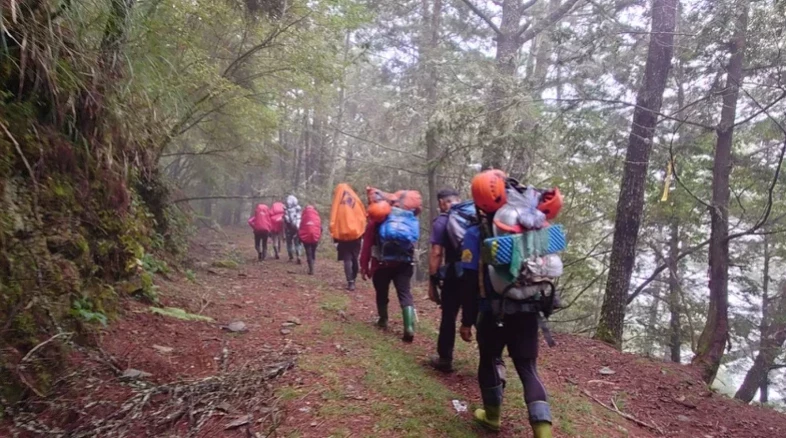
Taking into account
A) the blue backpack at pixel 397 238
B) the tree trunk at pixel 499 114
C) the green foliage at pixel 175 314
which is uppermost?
the tree trunk at pixel 499 114

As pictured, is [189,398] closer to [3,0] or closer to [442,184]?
[3,0]

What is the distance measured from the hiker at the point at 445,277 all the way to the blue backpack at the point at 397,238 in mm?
814

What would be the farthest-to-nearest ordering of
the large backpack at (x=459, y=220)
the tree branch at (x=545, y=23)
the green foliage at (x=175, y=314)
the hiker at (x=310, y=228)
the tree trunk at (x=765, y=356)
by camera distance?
the tree trunk at (x=765, y=356) < the tree branch at (x=545, y=23) < the hiker at (x=310, y=228) < the green foliage at (x=175, y=314) < the large backpack at (x=459, y=220)

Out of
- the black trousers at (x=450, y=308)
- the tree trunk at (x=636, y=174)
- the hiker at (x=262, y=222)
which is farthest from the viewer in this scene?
the hiker at (x=262, y=222)

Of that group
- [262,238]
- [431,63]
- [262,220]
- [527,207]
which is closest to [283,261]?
[262,238]

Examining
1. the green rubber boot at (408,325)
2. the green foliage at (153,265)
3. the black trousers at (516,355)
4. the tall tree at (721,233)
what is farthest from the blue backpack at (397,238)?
the tall tree at (721,233)

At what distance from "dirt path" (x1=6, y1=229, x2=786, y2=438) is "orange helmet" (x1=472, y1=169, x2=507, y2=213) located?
1.82 m

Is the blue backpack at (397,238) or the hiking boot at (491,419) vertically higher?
the blue backpack at (397,238)

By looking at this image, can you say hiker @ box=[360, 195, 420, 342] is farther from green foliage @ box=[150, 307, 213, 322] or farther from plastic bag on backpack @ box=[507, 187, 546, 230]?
plastic bag on backpack @ box=[507, 187, 546, 230]

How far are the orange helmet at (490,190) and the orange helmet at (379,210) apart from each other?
8.10ft

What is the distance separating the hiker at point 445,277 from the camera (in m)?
4.93

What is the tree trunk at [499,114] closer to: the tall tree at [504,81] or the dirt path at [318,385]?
the tall tree at [504,81]

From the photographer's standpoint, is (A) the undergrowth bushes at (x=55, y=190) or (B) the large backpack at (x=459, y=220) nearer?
(A) the undergrowth bushes at (x=55, y=190)

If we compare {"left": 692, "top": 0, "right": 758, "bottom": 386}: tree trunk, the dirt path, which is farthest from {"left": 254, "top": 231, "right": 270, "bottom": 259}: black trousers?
{"left": 692, "top": 0, "right": 758, "bottom": 386}: tree trunk
